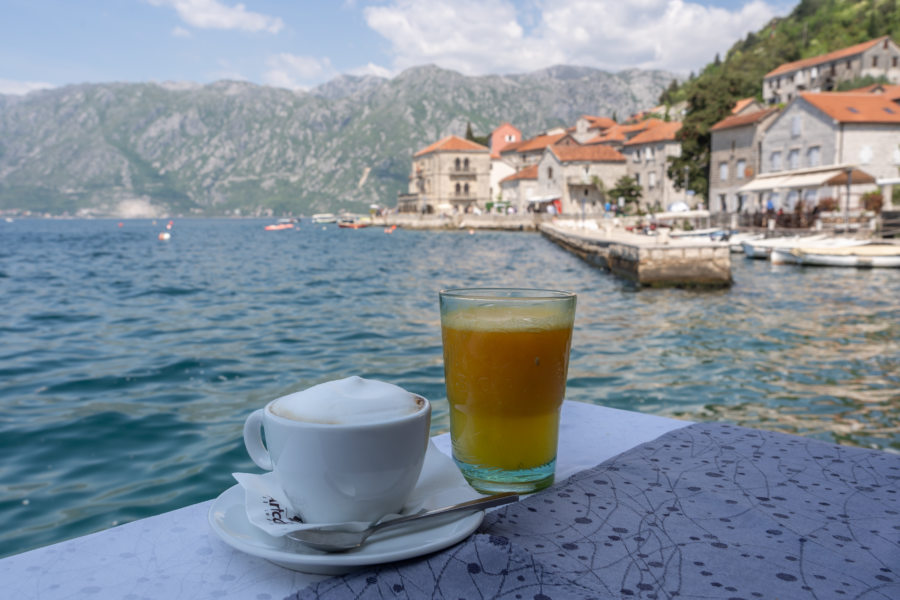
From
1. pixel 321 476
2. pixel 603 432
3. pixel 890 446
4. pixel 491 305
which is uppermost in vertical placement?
pixel 491 305

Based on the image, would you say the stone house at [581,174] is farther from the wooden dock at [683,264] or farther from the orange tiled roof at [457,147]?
the wooden dock at [683,264]

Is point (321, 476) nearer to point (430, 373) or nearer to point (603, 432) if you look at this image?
point (603, 432)

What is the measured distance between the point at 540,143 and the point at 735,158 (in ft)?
112

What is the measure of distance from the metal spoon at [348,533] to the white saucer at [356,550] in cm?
1

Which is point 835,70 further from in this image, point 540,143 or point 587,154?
point 540,143

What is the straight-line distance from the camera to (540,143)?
7438 cm

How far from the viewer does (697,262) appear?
16.9m

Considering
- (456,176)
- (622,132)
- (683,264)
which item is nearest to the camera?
(683,264)

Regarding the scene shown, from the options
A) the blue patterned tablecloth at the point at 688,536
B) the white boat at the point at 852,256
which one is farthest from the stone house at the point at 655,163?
the blue patterned tablecloth at the point at 688,536

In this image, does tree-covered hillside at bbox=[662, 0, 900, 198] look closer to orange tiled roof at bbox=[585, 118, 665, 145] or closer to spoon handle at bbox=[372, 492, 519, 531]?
orange tiled roof at bbox=[585, 118, 665, 145]

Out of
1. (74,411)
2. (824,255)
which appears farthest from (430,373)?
(824,255)

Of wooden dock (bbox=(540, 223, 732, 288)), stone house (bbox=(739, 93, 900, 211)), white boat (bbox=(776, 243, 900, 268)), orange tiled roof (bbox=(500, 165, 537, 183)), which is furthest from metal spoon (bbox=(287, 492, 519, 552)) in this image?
orange tiled roof (bbox=(500, 165, 537, 183))

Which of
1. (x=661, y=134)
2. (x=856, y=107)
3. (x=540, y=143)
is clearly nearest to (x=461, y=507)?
(x=856, y=107)

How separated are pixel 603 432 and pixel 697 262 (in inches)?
650
